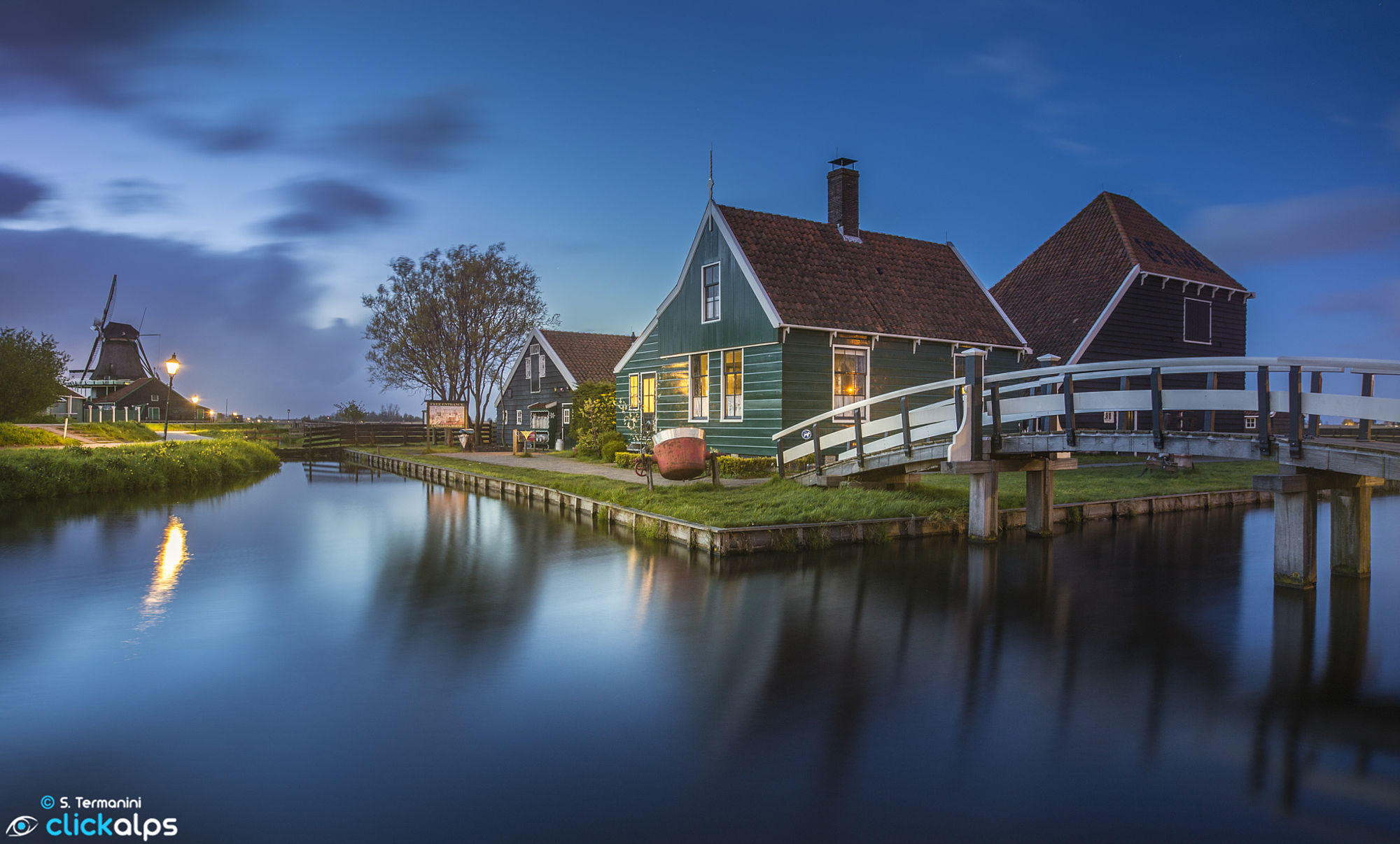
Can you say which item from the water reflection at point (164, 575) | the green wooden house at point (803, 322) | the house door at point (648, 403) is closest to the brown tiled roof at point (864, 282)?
the green wooden house at point (803, 322)

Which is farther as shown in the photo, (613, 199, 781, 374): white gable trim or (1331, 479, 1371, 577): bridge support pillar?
(613, 199, 781, 374): white gable trim

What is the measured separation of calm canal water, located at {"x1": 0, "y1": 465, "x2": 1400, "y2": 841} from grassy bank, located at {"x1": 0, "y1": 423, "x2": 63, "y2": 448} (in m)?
17.1

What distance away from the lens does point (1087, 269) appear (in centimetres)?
2575

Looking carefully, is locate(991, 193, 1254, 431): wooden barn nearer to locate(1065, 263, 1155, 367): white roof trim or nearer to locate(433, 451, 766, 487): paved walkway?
locate(1065, 263, 1155, 367): white roof trim

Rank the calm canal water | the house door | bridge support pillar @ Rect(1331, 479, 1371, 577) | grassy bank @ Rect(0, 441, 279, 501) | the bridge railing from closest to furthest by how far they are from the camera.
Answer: the calm canal water < the bridge railing < bridge support pillar @ Rect(1331, 479, 1371, 577) < grassy bank @ Rect(0, 441, 279, 501) < the house door

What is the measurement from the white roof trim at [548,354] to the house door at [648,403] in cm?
667

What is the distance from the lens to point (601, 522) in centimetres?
1505

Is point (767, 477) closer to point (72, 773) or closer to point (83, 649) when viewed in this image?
point (83, 649)

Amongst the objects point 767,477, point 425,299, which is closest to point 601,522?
point 767,477

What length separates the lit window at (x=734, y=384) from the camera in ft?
64.7

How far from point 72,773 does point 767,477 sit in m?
14.3

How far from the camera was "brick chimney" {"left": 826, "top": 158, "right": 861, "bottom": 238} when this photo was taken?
2181cm

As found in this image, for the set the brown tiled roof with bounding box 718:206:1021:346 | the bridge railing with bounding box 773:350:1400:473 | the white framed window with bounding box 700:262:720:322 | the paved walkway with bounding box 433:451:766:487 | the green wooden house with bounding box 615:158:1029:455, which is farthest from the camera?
the white framed window with bounding box 700:262:720:322

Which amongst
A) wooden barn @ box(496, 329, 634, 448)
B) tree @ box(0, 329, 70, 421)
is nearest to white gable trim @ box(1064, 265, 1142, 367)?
wooden barn @ box(496, 329, 634, 448)
